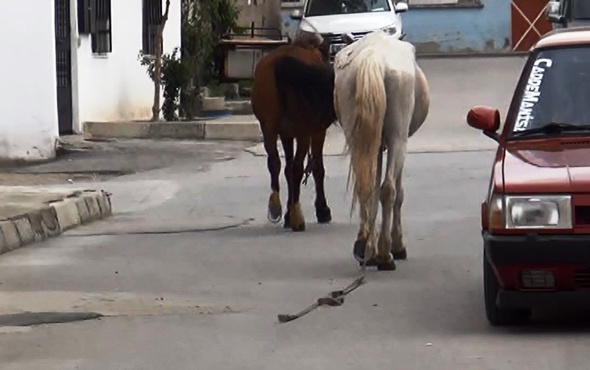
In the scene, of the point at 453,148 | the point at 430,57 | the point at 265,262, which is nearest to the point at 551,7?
the point at 453,148

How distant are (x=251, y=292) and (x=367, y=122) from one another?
138 cm

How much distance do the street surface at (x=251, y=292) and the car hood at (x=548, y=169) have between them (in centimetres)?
83

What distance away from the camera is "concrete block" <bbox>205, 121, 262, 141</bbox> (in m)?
21.7

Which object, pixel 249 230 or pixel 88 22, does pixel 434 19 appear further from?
pixel 249 230

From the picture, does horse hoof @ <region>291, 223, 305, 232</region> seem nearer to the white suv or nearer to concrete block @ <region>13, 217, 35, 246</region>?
concrete block @ <region>13, 217, 35, 246</region>

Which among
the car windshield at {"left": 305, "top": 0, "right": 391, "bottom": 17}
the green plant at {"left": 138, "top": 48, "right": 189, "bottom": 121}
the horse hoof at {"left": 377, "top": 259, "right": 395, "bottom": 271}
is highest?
the car windshield at {"left": 305, "top": 0, "right": 391, "bottom": 17}

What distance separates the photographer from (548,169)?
7.82m

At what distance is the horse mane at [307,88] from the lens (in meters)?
11.8

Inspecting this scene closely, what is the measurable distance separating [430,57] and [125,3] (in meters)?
16.1

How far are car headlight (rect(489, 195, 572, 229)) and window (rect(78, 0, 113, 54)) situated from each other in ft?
50.8

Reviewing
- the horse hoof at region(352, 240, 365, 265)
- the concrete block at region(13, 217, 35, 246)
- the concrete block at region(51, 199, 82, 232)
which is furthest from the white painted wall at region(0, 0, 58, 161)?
the horse hoof at region(352, 240, 365, 265)

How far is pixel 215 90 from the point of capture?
97.9 feet

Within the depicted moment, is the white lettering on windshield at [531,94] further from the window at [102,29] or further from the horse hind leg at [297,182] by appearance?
the window at [102,29]

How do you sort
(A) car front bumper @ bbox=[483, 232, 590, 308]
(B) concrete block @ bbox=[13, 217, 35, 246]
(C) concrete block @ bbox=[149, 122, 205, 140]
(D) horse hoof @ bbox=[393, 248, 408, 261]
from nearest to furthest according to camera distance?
1. (A) car front bumper @ bbox=[483, 232, 590, 308]
2. (D) horse hoof @ bbox=[393, 248, 408, 261]
3. (B) concrete block @ bbox=[13, 217, 35, 246]
4. (C) concrete block @ bbox=[149, 122, 205, 140]
